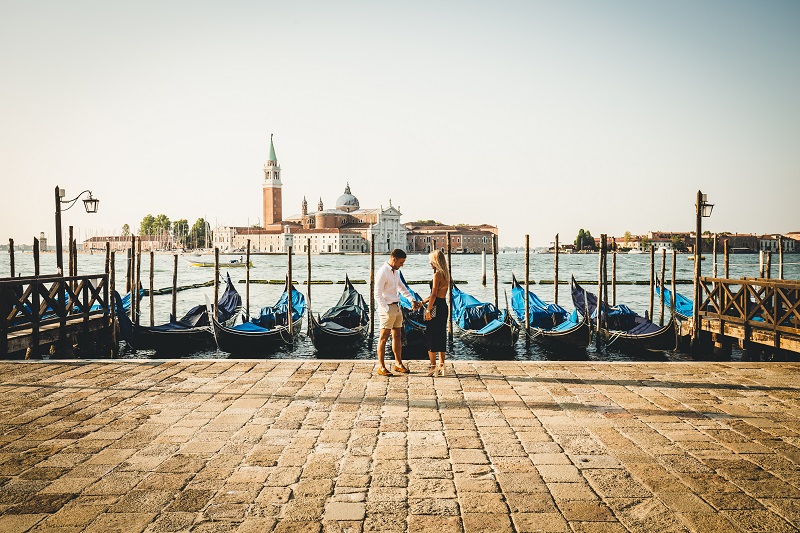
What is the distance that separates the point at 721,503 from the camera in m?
2.31

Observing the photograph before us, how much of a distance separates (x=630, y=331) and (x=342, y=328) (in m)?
4.90

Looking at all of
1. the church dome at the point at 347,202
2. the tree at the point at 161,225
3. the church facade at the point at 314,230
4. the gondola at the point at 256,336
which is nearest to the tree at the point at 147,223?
the tree at the point at 161,225

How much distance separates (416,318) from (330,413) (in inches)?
258

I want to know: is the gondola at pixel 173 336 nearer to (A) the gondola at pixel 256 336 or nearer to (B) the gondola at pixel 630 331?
(A) the gondola at pixel 256 336

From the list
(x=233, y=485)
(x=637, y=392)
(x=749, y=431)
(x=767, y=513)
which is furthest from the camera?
(x=637, y=392)

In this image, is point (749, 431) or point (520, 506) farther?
point (749, 431)

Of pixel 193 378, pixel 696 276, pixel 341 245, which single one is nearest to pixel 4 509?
pixel 193 378

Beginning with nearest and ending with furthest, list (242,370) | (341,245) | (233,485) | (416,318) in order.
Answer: (233,485) < (242,370) < (416,318) < (341,245)

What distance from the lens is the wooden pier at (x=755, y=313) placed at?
7082 millimetres

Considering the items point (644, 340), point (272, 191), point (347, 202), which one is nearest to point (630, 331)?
point (644, 340)

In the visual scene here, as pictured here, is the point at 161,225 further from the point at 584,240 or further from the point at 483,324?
the point at 483,324

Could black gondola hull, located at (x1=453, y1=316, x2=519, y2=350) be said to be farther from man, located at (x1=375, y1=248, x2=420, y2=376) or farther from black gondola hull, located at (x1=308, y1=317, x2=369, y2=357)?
man, located at (x1=375, y1=248, x2=420, y2=376)

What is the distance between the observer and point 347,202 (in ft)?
330

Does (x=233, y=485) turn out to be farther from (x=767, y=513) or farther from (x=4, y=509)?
(x=767, y=513)
